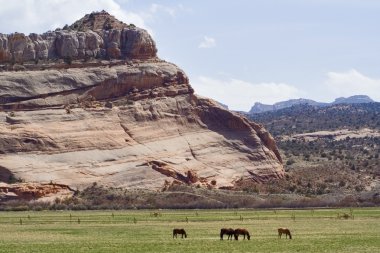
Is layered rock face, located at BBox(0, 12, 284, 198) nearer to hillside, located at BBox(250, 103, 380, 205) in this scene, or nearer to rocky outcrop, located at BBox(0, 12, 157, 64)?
rocky outcrop, located at BBox(0, 12, 157, 64)

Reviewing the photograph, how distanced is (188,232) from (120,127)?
204 ft

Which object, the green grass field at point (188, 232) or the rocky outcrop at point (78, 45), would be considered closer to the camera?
the green grass field at point (188, 232)

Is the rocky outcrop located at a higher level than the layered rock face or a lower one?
higher

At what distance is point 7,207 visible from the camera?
10550 centimetres

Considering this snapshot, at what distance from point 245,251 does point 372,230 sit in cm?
2011

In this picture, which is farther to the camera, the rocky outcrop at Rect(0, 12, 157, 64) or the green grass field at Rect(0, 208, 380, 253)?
the rocky outcrop at Rect(0, 12, 157, 64)

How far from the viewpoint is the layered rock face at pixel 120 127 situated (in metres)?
115

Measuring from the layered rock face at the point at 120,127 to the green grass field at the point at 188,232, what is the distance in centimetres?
2608

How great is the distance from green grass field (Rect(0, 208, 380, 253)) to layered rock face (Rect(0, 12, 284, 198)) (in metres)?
26.1

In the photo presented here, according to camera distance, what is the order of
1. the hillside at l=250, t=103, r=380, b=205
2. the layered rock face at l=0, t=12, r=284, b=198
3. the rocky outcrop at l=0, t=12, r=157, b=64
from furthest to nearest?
the rocky outcrop at l=0, t=12, r=157, b=64 < the hillside at l=250, t=103, r=380, b=205 < the layered rock face at l=0, t=12, r=284, b=198

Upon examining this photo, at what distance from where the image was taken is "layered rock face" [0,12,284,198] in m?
115

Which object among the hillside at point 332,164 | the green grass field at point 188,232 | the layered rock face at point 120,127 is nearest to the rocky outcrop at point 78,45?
the layered rock face at point 120,127

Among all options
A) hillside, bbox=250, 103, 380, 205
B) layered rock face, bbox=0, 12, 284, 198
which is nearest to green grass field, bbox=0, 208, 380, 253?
layered rock face, bbox=0, 12, 284, 198

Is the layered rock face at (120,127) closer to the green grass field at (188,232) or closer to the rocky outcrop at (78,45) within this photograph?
the rocky outcrop at (78,45)
